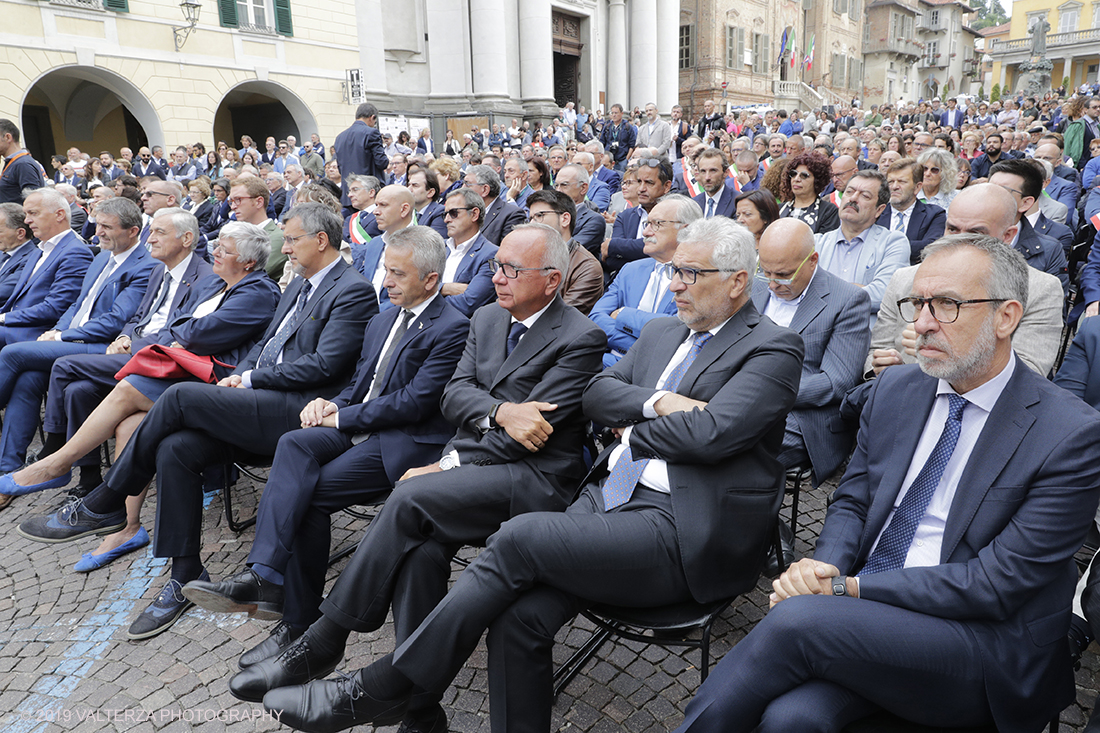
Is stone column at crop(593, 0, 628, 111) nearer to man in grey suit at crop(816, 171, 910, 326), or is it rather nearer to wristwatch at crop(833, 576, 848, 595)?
man in grey suit at crop(816, 171, 910, 326)

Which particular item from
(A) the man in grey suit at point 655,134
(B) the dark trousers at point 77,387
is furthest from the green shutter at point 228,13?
(B) the dark trousers at point 77,387

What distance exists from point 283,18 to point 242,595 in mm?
21844

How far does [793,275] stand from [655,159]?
2.85 m

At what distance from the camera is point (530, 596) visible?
223 centimetres

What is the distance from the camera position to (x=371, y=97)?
74.8ft

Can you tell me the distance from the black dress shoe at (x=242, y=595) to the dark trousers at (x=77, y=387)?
2017 mm

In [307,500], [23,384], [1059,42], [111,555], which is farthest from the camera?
[1059,42]

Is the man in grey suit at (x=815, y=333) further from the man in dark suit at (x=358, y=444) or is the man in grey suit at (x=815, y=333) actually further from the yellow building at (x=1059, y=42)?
the yellow building at (x=1059, y=42)

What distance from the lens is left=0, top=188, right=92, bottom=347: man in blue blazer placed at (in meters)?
5.47

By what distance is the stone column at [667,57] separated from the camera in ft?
102

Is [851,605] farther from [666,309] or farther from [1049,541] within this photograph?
[666,309]

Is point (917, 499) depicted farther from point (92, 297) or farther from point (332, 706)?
point (92, 297)

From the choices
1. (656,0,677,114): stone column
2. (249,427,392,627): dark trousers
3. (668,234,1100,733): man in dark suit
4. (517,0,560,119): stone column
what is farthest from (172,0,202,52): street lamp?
(668,234,1100,733): man in dark suit

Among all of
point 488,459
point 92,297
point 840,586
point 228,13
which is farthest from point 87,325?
point 228,13
